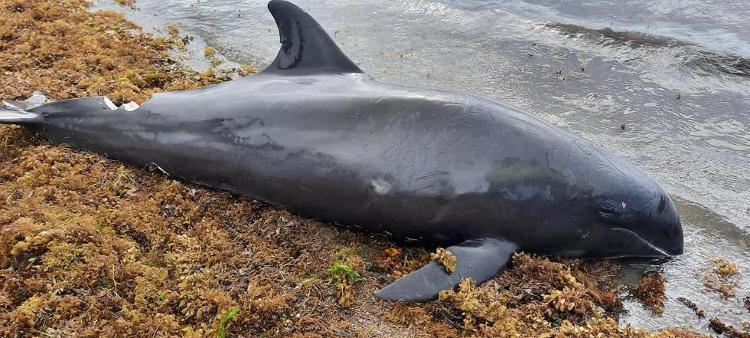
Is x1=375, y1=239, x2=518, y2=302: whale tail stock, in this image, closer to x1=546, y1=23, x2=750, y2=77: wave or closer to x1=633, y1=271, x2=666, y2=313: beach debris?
x1=633, y1=271, x2=666, y2=313: beach debris

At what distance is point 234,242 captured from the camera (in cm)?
Result: 495

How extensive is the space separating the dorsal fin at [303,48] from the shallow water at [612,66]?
247 cm

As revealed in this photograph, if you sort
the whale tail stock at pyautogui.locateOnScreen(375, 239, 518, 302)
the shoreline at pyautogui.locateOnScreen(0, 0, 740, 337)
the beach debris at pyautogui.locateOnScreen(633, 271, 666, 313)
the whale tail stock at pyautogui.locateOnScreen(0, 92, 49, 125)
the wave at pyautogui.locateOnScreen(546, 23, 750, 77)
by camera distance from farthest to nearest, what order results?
the wave at pyautogui.locateOnScreen(546, 23, 750, 77), the whale tail stock at pyautogui.locateOnScreen(0, 92, 49, 125), the beach debris at pyautogui.locateOnScreen(633, 271, 666, 313), the whale tail stock at pyautogui.locateOnScreen(375, 239, 518, 302), the shoreline at pyautogui.locateOnScreen(0, 0, 740, 337)

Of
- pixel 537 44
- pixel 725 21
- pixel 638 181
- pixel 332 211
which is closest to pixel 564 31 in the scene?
pixel 537 44

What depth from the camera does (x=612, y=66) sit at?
333 inches

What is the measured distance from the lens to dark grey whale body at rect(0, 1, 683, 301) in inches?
182

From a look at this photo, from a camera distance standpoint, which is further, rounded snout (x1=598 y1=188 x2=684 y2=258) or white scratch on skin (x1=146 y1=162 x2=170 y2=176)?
white scratch on skin (x1=146 y1=162 x2=170 y2=176)

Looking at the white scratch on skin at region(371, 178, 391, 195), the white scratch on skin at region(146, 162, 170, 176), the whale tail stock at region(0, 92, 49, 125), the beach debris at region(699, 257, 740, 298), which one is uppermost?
the whale tail stock at region(0, 92, 49, 125)

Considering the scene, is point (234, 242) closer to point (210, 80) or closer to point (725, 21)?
point (210, 80)

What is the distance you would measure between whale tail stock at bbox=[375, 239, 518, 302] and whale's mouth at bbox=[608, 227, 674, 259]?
0.87m

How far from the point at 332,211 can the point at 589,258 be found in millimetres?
2079

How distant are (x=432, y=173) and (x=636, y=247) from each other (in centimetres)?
172

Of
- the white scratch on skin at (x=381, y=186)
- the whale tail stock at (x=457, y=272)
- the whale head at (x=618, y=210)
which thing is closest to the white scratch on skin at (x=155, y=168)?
the white scratch on skin at (x=381, y=186)

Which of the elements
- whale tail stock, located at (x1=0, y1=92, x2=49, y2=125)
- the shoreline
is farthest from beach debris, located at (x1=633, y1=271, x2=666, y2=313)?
whale tail stock, located at (x1=0, y1=92, x2=49, y2=125)
